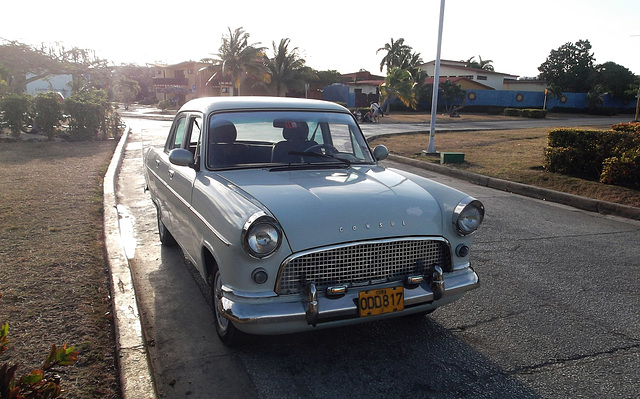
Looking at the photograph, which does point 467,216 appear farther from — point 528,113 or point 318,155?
point 528,113

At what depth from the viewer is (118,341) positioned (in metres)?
3.37

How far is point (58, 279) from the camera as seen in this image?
4301 mm

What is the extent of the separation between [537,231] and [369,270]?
436 cm

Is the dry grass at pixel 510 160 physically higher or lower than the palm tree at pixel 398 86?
lower

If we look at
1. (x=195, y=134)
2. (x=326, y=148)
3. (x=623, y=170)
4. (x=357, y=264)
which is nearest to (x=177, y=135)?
(x=195, y=134)

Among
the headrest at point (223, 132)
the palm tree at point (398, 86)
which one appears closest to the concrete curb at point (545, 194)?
the headrest at point (223, 132)

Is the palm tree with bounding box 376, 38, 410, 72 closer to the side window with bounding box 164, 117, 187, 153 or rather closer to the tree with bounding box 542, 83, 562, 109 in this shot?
the tree with bounding box 542, 83, 562, 109

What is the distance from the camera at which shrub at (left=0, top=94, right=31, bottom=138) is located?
47.7 ft

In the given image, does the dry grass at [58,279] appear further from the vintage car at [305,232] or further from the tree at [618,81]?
the tree at [618,81]

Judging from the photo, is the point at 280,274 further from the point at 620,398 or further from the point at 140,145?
the point at 140,145

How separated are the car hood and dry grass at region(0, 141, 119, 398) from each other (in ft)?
4.56

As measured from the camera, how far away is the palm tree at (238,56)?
4566cm

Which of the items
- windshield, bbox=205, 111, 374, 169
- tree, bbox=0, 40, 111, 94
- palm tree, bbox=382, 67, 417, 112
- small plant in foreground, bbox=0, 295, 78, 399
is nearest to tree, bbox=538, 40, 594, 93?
palm tree, bbox=382, 67, 417, 112

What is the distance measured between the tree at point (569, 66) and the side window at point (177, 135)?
222ft
